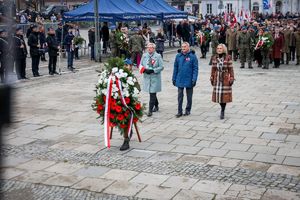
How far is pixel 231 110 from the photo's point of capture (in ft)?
39.5

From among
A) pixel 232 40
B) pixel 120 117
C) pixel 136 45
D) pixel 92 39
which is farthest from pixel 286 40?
pixel 120 117

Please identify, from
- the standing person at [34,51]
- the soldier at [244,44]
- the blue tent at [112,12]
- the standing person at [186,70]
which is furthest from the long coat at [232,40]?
the standing person at [186,70]

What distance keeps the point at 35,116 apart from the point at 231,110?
16.6 ft

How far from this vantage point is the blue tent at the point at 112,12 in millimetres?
25297

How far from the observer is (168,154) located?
806cm

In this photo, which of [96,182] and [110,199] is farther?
[96,182]

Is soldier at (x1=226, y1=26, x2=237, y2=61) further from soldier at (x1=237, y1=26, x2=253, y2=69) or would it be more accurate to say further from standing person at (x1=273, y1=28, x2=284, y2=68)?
standing person at (x1=273, y1=28, x2=284, y2=68)

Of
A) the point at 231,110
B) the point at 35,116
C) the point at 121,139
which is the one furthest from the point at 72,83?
the point at 121,139

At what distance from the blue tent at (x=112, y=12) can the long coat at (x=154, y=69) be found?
1460 cm

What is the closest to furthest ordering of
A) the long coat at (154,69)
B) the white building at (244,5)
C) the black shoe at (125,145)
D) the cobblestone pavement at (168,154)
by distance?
the cobblestone pavement at (168,154) → the black shoe at (125,145) → the long coat at (154,69) → the white building at (244,5)

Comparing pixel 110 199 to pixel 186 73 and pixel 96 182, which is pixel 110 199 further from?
pixel 186 73

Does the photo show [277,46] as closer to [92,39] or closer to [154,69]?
[92,39]

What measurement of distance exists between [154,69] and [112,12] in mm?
15109

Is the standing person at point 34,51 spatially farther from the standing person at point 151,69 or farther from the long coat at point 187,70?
the long coat at point 187,70
